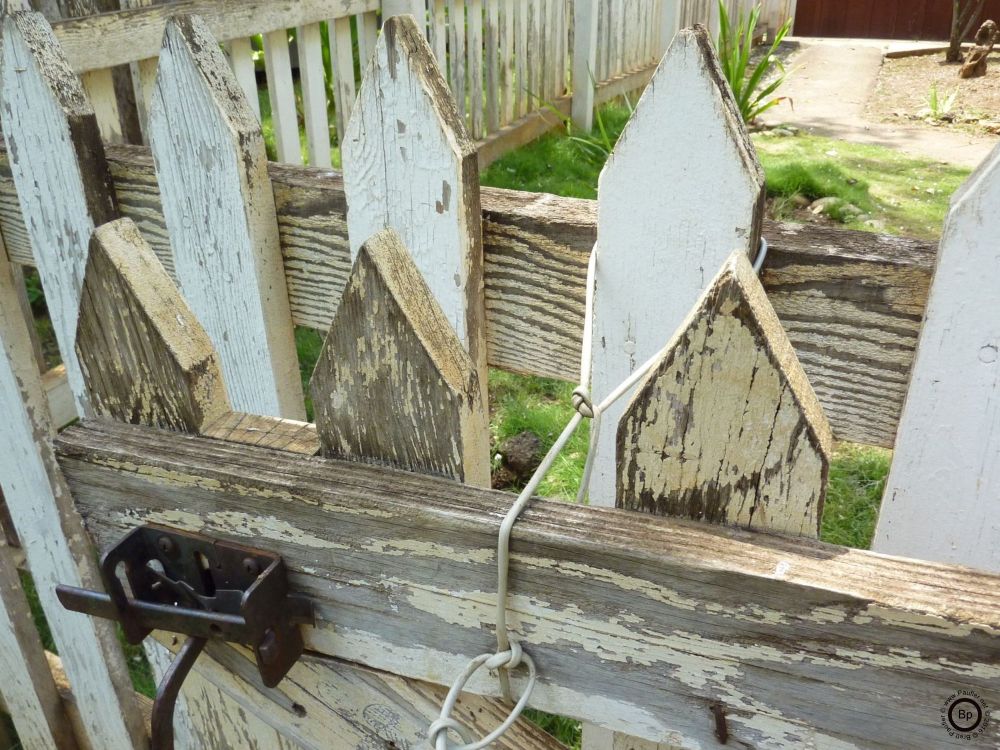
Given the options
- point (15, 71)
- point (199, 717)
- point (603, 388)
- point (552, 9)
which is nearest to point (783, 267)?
point (603, 388)

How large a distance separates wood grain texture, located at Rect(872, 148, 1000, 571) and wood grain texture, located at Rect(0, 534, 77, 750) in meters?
1.67

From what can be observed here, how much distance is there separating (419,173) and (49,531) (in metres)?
1.11

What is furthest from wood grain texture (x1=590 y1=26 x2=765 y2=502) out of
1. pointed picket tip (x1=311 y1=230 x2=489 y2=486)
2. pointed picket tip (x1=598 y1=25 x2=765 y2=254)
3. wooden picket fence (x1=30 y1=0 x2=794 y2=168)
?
wooden picket fence (x1=30 y1=0 x2=794 y2=168)

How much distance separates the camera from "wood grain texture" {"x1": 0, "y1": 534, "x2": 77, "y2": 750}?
70.2 inches

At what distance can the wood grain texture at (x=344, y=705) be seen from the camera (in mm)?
855

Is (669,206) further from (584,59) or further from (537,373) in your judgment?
(584,59)

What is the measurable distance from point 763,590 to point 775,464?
0.09 meters

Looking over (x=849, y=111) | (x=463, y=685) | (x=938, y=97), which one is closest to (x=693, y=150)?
(x=463, y=685)

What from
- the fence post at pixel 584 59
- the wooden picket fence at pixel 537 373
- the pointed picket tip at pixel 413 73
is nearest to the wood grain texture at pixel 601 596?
the wooden picket fence at pixel 537 373

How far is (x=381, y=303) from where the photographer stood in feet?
2.31

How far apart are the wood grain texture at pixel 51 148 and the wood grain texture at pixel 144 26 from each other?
0.73 m

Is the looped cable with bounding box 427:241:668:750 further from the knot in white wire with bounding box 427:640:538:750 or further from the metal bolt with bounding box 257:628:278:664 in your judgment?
the metal bolt with bounding box 257:628:278:664

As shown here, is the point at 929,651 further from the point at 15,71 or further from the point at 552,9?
the point at 552,9

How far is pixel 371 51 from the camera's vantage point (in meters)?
3.55
